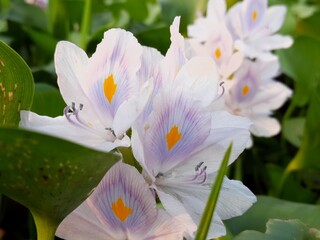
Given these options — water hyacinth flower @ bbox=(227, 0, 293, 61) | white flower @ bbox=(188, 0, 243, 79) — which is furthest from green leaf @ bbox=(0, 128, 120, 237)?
water hyacinth flower @ bbox=(227, 0, 293, 61)

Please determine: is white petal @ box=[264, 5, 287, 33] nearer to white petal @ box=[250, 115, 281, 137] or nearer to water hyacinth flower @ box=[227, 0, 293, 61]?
water hyacinth flower @ box=[227, 0, 293, 61]

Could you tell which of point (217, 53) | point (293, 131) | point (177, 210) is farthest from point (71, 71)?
point (293, 131)

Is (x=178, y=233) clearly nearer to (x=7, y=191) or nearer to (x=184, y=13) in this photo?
(x=7, y=191)

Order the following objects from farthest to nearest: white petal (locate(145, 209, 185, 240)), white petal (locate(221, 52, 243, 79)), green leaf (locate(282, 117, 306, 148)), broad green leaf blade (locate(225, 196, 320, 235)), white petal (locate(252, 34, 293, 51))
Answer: green leaf (locate(282, 117, 306, 148)) < white petal (locate(252, 34, 293, 51)) < white petal (locate(221, 52, 243, 79)) < broad green leaf blade (locate(225, 196, 320, 235)) < white petal (locate(145, 209, 185, 240))

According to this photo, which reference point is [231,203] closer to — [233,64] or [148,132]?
[148,132]

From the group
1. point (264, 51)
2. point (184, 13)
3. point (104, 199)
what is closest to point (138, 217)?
point (104, 199)

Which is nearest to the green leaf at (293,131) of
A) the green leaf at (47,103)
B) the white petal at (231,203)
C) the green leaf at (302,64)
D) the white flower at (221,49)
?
the green leaf at (302,64)
